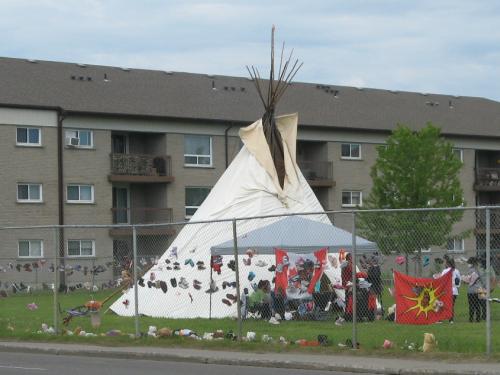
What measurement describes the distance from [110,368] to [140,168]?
3666cm

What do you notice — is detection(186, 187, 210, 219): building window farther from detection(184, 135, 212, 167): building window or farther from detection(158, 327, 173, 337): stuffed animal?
detection(158, 327, 173, 337): stuffed animal

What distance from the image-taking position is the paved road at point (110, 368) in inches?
628

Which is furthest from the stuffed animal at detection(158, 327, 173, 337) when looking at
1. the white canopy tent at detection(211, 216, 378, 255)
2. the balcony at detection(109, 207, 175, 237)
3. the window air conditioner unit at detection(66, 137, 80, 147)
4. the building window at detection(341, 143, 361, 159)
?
the building window at detection(341, 143, 361, 159)

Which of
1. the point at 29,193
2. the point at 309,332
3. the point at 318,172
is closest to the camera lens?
the point at 309,332

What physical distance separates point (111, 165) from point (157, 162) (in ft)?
7.72

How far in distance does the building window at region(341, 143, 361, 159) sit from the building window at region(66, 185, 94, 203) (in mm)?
14452

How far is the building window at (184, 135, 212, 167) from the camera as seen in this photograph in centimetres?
5472

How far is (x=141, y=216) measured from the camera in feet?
177

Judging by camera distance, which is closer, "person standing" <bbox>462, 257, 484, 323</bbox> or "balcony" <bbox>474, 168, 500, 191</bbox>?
"person standing" <bbox>462, 257, 484, 323</bbox>

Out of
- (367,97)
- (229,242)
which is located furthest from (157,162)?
(229,242)

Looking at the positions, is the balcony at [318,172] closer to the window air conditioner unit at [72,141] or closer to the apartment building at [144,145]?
the apartment building at [144,145]

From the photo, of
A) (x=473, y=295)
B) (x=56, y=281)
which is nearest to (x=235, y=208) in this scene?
(x=56, y=281)

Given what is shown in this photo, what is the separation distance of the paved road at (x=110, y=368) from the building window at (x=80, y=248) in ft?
101

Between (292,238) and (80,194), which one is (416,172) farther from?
(292,238)
